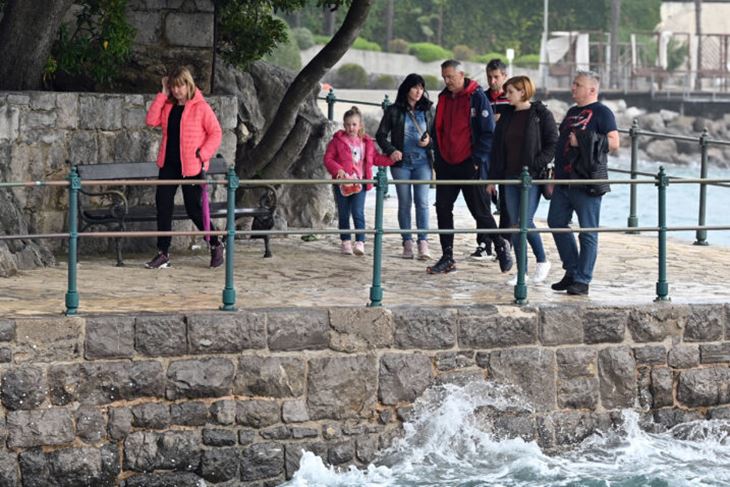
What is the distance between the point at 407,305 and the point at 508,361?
0.79 m

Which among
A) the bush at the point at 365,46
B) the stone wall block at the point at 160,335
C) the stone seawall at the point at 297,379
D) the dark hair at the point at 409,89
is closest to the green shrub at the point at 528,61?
the bush at the point at 365,46

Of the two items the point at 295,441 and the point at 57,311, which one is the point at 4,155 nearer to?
the point at 57,311

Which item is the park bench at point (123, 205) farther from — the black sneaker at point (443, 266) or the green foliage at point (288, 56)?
the green foliage at point (288, 56)

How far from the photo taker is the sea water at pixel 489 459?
38.1 ft

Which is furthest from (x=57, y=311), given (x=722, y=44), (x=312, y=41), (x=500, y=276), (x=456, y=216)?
(x=722, y=44)

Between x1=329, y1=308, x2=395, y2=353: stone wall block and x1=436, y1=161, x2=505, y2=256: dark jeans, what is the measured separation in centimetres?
220

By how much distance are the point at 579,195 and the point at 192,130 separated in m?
2.88

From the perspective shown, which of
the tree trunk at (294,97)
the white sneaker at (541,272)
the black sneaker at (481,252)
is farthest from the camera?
the tree trunk at (294,97)

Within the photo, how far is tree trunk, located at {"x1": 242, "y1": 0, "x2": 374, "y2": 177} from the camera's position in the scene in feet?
53.8

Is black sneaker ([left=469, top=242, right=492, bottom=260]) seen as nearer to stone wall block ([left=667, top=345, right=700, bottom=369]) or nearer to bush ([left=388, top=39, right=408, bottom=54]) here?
stone wall block ([left=667, top=345, right=700, bottom=369])

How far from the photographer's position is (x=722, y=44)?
246ft

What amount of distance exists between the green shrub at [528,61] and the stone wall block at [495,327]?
5238 centimetres

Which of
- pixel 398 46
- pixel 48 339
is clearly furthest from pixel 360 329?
pixel 398 46

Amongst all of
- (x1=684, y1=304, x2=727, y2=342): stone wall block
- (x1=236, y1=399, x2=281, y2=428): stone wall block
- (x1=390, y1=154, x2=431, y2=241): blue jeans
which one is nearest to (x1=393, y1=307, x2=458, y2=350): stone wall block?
(x1=236, y1=399, x2=281, y2=428): stone wall block
